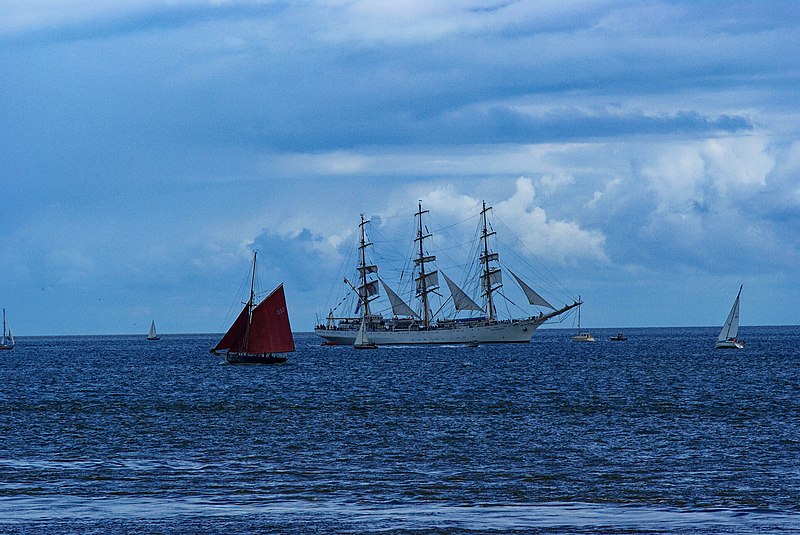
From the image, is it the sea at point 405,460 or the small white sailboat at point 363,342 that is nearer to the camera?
the sea at point 405,460

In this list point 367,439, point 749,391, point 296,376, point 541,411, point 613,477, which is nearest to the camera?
point 613,477

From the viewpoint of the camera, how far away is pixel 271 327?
365 ft

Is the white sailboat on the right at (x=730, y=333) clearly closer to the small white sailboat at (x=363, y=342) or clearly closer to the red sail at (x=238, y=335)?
the small white sailboat at (x=363, y=342)

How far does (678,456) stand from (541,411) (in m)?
22.5

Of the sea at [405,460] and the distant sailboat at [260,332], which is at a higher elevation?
the distant sailboat at [260,332]

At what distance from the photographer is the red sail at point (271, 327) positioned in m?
106

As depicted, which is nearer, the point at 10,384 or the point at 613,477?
the point at 613,477

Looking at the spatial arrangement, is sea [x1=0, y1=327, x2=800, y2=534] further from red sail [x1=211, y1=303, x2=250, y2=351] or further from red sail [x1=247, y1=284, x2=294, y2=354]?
red sail [x1=211, y1=303, x2=250, y2=351]

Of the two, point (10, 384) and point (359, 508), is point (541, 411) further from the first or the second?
point (10, 384)

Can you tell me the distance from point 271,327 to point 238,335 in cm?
665

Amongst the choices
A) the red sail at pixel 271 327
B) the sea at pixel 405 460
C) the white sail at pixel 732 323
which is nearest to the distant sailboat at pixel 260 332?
the red sail at pixel 271 327

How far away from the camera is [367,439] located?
155ft

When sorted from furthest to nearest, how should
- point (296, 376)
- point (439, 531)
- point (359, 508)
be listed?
point (296, 376) < point (359, 508) < point (439, 531)

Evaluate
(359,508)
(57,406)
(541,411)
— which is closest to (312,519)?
(359,508)
